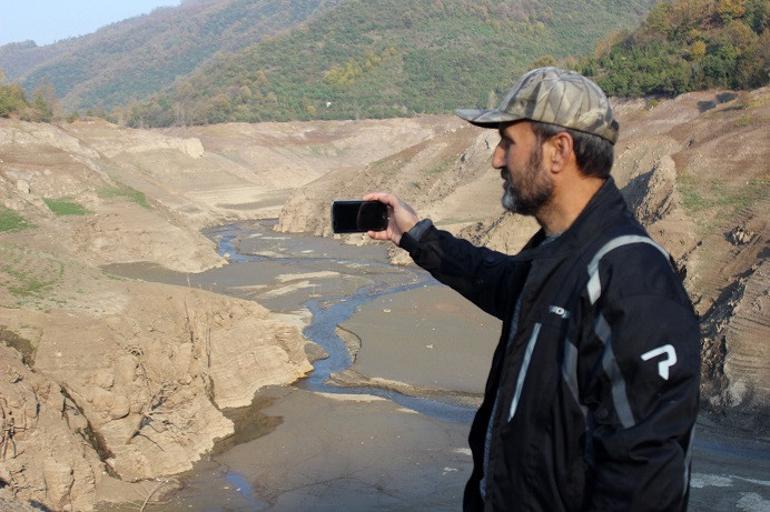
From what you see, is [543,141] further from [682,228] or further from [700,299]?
[682,228]

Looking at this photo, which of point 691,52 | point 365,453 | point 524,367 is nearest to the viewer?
point 524,367

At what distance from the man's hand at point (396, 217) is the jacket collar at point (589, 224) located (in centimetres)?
79

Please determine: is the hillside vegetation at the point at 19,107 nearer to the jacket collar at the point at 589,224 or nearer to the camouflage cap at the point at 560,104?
the camouflage cap at the point at 560,104

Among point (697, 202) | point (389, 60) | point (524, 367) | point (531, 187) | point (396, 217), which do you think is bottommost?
point (697, 202)

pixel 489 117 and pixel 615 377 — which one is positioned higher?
pixel 489 117

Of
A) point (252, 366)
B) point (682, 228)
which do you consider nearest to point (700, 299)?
point (682, 228)

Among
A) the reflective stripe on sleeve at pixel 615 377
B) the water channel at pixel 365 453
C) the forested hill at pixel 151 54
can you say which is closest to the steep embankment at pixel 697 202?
the water channel at pixel 365 453

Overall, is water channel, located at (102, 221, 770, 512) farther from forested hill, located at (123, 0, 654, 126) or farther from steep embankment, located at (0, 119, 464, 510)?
forested hill, located at (123, 0, 654, 126)

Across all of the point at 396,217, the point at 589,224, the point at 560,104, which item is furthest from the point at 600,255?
the point at 396,217

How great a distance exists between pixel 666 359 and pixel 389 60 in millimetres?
93391

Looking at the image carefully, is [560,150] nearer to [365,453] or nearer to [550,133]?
[550,133]

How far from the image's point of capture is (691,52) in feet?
124

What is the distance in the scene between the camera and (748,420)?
12.9 meters

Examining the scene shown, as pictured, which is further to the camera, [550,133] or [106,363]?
[106,363]
